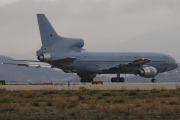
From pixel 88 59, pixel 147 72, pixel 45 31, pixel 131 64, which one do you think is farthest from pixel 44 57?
pixel 147 72

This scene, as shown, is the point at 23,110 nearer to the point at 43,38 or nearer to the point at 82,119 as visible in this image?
the point at 82,119

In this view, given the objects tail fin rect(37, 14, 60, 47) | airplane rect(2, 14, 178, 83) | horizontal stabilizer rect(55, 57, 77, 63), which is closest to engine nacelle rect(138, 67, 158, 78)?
airplane rect(2, 14, 178, 83)

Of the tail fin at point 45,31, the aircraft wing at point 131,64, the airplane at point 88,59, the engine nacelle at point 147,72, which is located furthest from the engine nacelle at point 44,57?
the engine nacelle at point 147,72

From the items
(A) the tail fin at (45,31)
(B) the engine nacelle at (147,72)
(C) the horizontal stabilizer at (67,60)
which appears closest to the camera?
(A) the tail fin at (45,31)

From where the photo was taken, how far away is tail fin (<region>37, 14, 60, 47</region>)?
75312mm

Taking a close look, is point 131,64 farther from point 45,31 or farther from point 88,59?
point 45,31

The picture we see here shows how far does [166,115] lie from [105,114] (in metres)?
2.87

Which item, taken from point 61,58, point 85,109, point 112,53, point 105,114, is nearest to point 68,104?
point 85,109

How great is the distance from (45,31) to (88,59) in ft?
24.0

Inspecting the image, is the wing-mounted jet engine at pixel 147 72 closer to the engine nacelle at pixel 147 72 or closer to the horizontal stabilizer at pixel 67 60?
the engine nacelle at pixel 147 72

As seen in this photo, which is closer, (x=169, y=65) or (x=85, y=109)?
(x=85, y=109)

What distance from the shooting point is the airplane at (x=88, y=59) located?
7544cm

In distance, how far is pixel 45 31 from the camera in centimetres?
7538

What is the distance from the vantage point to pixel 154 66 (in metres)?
83.2
